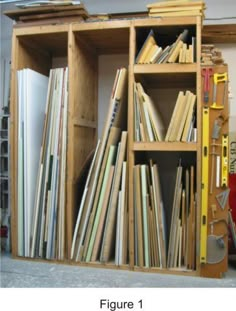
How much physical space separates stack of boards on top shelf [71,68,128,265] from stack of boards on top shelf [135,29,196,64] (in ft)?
0.67

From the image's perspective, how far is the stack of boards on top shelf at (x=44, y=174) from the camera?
102 inches

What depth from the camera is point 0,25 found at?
11.1 feet

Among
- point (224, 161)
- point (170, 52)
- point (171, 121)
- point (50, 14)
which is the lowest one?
point (224, 161)

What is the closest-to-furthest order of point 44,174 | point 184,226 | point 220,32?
point 184,226 → point 44,174 → point 220,32

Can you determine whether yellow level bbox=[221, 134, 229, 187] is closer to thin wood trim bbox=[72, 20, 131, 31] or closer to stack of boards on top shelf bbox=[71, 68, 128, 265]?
stack of boards on top shelf bbox=[71, 68, 128, 265]

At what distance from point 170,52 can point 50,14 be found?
995 mm

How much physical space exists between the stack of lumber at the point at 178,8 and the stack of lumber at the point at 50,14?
0.56 m

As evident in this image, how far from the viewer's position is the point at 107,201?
2.52 metres

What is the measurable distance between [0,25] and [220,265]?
3.03 meters

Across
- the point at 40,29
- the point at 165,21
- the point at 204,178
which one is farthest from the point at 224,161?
the point at 40,29

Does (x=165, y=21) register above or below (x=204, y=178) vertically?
above

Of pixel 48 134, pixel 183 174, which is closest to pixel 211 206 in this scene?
pixel 183 174

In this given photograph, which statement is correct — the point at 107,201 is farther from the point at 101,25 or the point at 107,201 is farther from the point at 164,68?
the point at 101,25

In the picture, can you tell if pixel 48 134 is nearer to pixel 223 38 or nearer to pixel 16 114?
pixel 16 114
